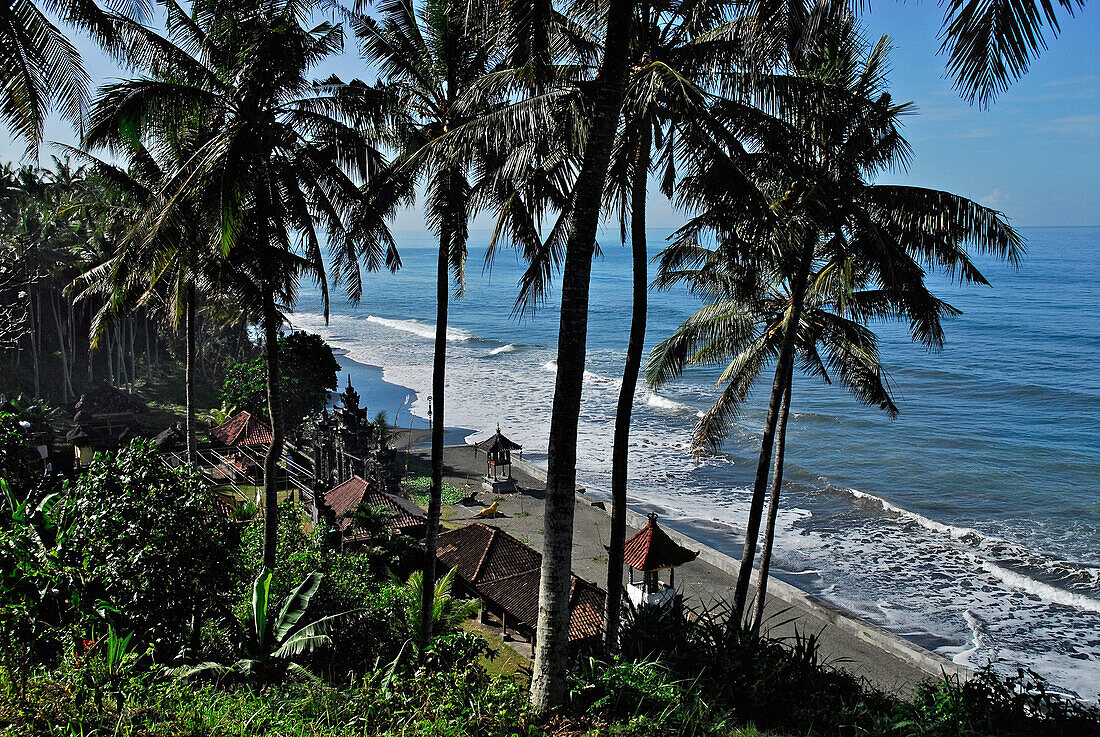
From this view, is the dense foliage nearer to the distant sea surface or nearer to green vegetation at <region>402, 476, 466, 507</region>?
green vegetation at <region>402, 476, 466, 507</region>

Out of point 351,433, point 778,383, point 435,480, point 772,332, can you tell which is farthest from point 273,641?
point 351,433

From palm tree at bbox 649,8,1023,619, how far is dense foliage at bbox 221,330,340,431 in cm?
1841

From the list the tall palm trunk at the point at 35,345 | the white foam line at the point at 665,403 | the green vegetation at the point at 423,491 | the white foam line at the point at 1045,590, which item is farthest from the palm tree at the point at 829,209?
the tall palm trunk at the point at 35,345

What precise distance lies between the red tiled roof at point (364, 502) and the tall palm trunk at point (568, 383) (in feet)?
35.9

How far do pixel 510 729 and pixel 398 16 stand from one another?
9414mm

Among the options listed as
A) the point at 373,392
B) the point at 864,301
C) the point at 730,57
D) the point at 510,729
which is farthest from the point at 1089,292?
the point at 510,729

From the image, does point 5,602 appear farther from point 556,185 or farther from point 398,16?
point 398,16

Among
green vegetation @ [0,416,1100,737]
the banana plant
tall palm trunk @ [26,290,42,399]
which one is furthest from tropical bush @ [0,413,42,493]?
tall palm trunk @ [26,290,42,399]

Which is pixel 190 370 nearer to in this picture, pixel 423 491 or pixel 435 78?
pixel 423 491

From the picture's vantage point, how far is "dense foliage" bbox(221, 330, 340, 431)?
89.3 feet

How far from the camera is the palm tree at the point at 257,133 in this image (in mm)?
9523

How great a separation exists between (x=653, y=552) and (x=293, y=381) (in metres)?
17.0

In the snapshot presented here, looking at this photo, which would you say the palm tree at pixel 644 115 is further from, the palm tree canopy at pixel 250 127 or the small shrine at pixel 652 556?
the small shrine at pixel 652 556

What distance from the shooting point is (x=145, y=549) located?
7.31 meters
